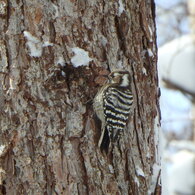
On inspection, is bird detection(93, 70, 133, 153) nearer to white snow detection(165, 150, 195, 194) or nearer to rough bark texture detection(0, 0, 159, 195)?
rough bark texture detection(0, 0, 159, 195)

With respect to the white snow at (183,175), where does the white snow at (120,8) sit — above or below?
below

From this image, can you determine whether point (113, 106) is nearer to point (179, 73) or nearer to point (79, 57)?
point (79, 57)

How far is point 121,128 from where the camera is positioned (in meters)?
2.77

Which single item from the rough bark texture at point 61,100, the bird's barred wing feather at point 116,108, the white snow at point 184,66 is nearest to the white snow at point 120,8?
the rough bark texture at point 61,100

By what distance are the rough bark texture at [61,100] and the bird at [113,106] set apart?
42mm

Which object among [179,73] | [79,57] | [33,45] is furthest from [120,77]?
[179,73]

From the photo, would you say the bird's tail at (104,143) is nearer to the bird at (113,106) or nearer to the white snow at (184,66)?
the bird at (113,106)

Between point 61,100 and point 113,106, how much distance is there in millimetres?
672

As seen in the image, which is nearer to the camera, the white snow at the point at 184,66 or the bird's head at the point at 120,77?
the bird's head at the point at 120,77

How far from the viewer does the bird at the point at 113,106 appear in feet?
8.80

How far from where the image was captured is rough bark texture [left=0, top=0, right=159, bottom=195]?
249cm

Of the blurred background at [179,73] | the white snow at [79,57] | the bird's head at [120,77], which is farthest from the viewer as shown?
the blurred background at [179,73]

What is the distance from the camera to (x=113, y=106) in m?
3.18

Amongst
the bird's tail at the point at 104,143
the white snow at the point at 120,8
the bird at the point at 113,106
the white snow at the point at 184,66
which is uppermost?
the white snow at the point at 184,66
